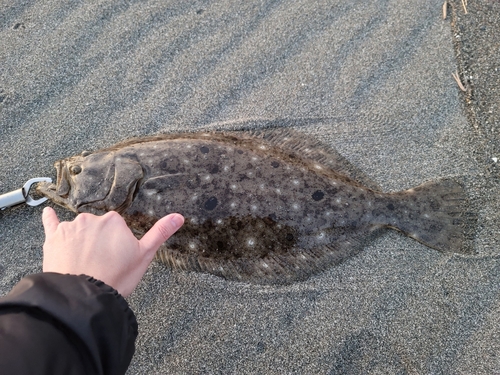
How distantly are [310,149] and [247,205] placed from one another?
707mm

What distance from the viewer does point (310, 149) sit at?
278 centimetres

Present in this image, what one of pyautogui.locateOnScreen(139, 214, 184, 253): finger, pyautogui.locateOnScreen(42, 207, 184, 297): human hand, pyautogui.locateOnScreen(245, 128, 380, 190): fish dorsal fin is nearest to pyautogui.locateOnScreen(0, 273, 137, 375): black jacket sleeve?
pyautogui.locateOnScreen(42, 207, 184, 297): human hand

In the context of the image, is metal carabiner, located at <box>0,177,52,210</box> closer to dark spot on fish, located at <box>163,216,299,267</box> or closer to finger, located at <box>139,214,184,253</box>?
dark spot on fish, located at <box>163,216,299,267</box>

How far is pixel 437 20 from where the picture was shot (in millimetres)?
3201

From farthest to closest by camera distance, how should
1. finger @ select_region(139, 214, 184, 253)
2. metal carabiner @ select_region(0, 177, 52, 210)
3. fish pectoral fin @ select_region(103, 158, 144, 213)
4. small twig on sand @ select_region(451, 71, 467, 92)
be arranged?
small twig on sand @ select_region(451, 71, 467, 92)
metal carabiner @ select_region(0, 177, 52, 210)
fish pectoral fin @ select_region(103, 158, 144, 213)
finger @ select_region(139, 214, 184, 253)

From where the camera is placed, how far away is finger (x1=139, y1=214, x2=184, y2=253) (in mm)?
1859

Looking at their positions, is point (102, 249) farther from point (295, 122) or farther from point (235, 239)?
point (295, 122)

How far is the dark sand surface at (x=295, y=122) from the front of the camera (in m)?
2.30

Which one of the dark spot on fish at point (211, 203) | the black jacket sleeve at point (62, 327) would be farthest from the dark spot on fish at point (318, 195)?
the black jacket sleeve at point (62, 327)

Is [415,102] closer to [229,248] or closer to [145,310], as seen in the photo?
[229,248]

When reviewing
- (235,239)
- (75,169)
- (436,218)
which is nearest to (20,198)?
(75,169)

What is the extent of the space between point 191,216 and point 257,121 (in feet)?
3.03

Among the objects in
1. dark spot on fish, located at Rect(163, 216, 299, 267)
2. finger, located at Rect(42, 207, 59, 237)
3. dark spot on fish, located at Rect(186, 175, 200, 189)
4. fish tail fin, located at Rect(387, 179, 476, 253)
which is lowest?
fish tail fin, located at Rect(387, 179, 476, 253)

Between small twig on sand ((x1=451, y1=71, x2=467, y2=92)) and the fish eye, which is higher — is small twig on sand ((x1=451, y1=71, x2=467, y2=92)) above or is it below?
below
